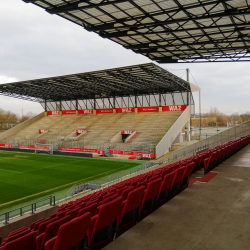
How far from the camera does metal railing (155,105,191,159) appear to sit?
30.2m

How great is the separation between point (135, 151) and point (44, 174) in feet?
38.7

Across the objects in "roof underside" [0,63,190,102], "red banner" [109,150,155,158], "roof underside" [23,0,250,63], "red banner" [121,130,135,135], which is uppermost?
"roof underside" [0,63,190,102]

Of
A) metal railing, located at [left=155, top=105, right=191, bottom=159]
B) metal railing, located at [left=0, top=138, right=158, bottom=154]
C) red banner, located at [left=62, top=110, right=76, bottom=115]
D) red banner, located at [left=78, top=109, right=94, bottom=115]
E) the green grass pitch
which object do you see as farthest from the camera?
red banner, located at [left=62, top=110, right=76, bottom=115]

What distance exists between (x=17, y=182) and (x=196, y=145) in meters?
16.3

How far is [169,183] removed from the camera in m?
5.60

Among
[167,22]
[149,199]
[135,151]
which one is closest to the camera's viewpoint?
[149,199]

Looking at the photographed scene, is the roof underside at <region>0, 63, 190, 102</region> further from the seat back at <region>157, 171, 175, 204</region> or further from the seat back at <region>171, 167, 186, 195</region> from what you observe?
the seat back at <region>157, 171, 175, 204</region>

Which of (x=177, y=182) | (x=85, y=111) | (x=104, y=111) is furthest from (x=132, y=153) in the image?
(x=85, y=111)

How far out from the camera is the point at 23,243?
316cm

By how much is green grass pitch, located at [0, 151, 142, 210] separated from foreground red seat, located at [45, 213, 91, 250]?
42.1 feet

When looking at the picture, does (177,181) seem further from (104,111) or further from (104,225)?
(104,111)

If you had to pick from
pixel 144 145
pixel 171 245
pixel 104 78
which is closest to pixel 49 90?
pixel 104 78

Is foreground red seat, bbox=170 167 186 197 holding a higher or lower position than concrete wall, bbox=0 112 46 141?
lower

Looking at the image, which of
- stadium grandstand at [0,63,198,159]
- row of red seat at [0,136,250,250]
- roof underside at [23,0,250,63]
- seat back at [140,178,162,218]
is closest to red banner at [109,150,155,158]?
stadium grandstand at [0,63,198,159]
